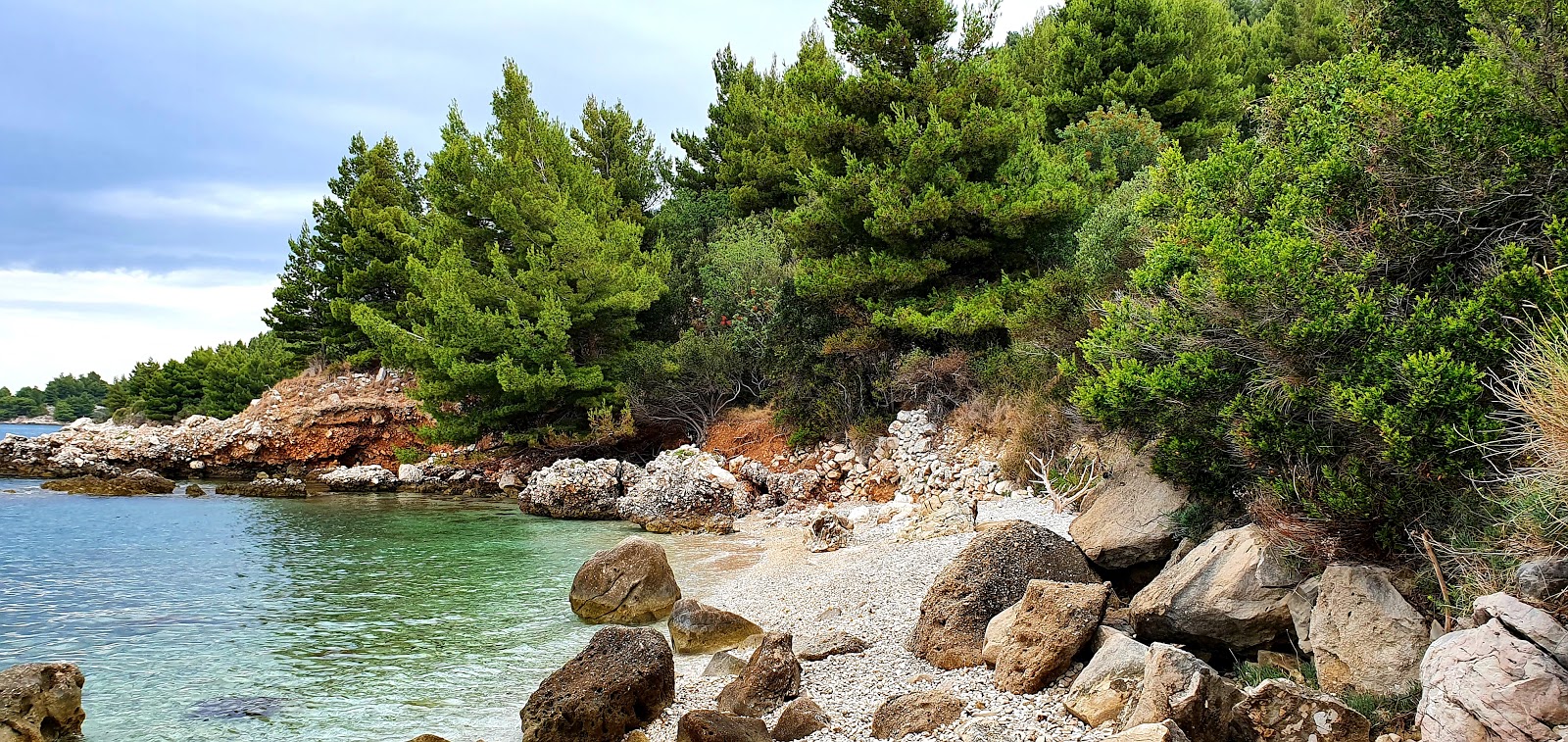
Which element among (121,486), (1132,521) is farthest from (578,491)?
(1132,521)

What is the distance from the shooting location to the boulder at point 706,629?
887 cm

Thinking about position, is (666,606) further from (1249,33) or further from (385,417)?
(1249,33)

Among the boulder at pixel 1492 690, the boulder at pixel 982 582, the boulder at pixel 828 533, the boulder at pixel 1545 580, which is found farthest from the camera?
the boulder at pixel 828 533

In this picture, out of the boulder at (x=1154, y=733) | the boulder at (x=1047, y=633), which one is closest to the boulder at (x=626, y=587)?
the boulder at (x=1047, y=633)

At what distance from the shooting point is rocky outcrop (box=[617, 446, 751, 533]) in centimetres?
1961

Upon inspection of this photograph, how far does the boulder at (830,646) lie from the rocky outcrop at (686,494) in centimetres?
1122

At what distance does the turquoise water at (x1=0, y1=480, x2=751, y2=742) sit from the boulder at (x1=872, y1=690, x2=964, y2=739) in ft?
9.87

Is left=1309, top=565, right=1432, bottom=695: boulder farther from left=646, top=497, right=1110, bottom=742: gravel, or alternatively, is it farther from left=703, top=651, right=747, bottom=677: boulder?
left=703, top=651, right=747, bottom=677: boulder

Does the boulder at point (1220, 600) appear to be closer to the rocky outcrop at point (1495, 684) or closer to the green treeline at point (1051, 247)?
the green treeline at point (1051, 247)

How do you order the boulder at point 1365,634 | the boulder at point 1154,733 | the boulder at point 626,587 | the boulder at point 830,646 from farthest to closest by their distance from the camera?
the boulder at point 626,587, the boulder at point 830,646, the boulder at point 1365,634, the boulder at point 1154,733

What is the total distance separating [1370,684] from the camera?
496cm

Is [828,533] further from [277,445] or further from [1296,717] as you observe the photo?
[277,445]

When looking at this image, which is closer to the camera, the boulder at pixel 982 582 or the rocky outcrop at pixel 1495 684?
the rocky outcrop at pixel 1495 684

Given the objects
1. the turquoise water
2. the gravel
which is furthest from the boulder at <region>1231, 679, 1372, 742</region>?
the turquoise water
